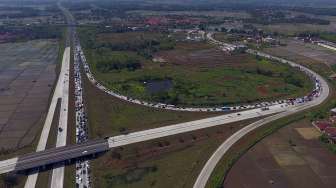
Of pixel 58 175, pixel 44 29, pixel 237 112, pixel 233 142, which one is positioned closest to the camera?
pixel 58 175

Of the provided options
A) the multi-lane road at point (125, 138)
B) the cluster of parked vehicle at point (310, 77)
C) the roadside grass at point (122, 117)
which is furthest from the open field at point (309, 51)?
the roadside grass at point (122, 117)

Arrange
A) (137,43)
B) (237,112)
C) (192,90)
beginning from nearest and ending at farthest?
(237,112)
(192,90)
(137,43)

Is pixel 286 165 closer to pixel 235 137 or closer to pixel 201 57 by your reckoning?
pixel 235 137

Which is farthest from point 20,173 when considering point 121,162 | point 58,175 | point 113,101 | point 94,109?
point 113,101

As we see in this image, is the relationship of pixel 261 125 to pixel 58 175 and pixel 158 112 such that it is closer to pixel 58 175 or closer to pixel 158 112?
pixel 158 112

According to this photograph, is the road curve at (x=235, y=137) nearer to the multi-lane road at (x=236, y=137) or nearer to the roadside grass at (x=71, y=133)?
the multi-lane road at (x=236, y=137)

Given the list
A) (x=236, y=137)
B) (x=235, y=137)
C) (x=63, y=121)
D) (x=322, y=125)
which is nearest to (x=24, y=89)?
(x=63, y=121)

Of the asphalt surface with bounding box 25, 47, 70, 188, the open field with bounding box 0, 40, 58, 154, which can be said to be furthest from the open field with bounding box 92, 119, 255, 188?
the open field with bounding box 0, 40, 58, 154
